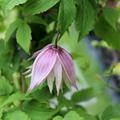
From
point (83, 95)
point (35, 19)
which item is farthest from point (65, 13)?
point (83, 95)

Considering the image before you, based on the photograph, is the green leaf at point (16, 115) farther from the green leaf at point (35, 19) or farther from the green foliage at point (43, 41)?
the green leaf at point (35, 19)

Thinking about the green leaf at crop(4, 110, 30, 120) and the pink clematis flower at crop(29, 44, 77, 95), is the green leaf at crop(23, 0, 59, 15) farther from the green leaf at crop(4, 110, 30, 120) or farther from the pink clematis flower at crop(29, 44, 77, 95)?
the green leaf at crop(4, 110, 30, 120)

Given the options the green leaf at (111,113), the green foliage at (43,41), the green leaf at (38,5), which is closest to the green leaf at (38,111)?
the green foliage at (43,41)

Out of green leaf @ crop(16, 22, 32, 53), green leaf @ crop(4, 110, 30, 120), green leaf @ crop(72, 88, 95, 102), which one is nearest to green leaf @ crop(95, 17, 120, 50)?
green leaf @ crop(72, 88, 95, 102)

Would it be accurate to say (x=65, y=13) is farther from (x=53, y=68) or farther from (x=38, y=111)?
(x=38, y=111)

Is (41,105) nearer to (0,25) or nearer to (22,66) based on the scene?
(22,66)

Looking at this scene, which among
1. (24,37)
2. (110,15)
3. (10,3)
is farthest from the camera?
(110,15)
